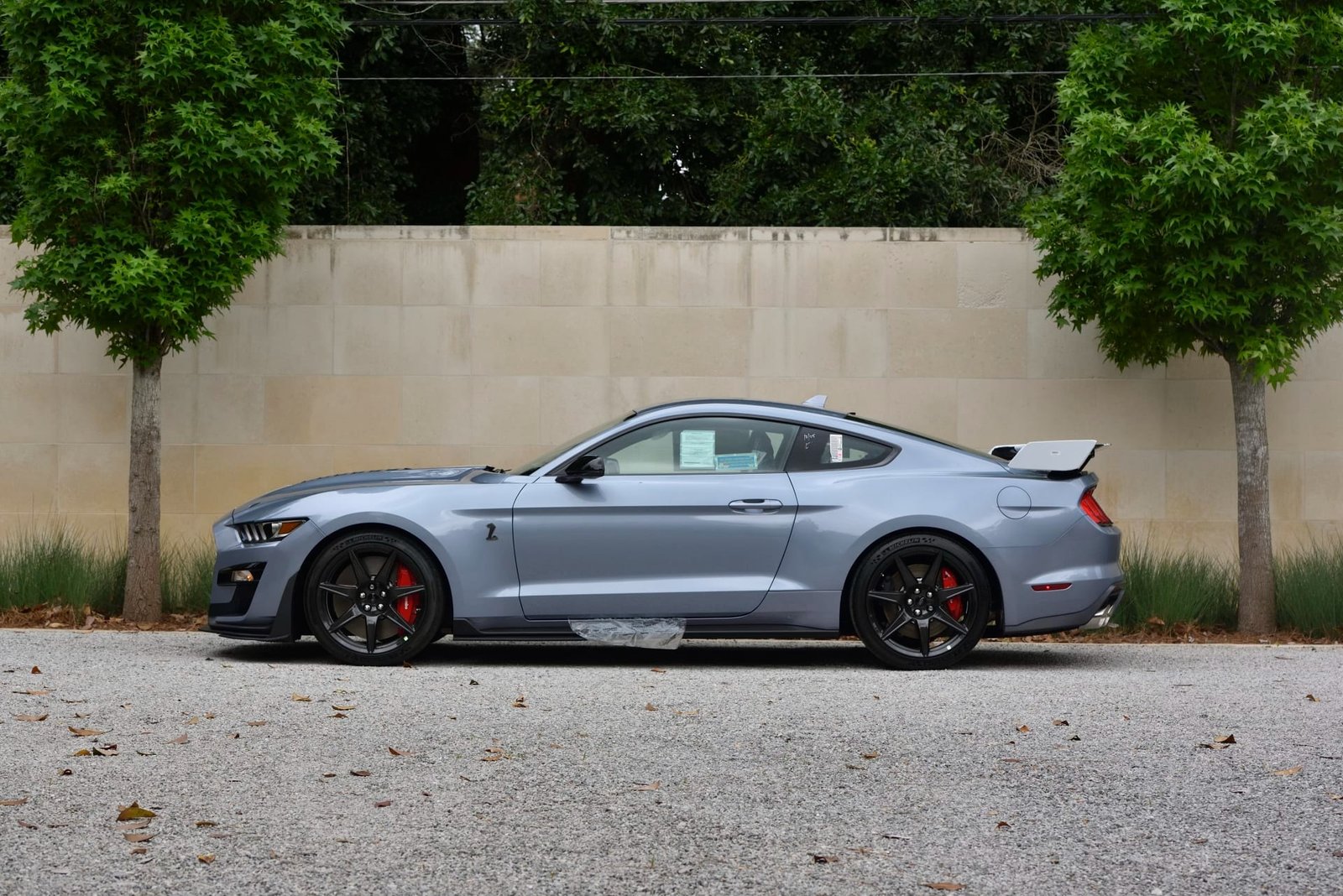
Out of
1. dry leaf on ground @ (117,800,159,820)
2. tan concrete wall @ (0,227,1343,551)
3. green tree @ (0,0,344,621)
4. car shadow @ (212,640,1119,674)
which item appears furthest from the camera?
tan concrete wall @ (0,227,1343,551)

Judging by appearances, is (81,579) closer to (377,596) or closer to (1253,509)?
(377,596)

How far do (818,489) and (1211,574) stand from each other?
15.3ft

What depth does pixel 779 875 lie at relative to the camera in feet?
13.8

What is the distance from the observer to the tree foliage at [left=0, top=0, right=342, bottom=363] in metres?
9.95

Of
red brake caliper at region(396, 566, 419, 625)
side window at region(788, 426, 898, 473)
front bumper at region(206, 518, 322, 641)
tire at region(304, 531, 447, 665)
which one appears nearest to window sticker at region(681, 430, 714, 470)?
side window at region(788, 426, 898, 473)

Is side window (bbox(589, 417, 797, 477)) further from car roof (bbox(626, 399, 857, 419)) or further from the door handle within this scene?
the door handle

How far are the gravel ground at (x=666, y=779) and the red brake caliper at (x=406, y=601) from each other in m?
0.30

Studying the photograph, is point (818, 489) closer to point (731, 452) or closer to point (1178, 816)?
point (731, 452)

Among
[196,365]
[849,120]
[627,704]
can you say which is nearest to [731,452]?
[627,704]

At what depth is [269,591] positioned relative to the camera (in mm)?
8125

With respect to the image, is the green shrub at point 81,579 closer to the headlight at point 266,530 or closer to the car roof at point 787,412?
the headlight at point 266,530

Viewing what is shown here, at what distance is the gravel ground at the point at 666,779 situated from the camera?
425cm

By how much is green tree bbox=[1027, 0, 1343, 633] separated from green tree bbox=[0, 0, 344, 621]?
5485mm

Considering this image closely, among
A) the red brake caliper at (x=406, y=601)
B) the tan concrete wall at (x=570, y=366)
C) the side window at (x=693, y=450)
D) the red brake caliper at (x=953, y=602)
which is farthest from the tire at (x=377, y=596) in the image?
the tan concrete wall at (x=570, y=366)
